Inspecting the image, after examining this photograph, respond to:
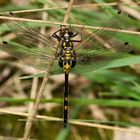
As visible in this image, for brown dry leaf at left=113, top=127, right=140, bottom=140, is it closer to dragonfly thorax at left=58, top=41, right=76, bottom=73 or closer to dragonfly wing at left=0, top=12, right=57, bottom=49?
dragonfly thorax at left=58, top=41, right=76, bottom=73

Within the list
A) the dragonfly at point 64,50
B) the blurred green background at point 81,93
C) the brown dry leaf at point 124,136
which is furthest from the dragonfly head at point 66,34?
the brown dry leaf at point 124,136

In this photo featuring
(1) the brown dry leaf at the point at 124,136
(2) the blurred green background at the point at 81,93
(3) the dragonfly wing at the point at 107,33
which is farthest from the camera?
(1) the brown dry leaf at the point at 124,136

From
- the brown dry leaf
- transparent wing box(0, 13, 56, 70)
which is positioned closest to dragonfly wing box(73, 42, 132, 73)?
transparent wing box(0, 13, 56, 70)

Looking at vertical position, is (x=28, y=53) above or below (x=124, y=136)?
above

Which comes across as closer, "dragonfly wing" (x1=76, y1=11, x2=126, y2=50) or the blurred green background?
"dragonfly wing" (x1=76, y1=11, x2=126, y2=50)

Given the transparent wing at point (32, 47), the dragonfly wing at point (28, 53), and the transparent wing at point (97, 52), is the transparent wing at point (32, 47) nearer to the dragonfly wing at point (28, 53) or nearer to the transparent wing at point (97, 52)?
the dragonfly wing at point (28, 53)

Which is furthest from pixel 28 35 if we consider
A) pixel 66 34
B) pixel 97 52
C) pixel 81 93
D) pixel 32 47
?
pixel 81 93

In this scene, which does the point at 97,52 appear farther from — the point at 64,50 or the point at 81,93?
the point at 81,93

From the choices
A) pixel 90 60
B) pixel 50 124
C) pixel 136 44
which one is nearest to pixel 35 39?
pixel 90 60
